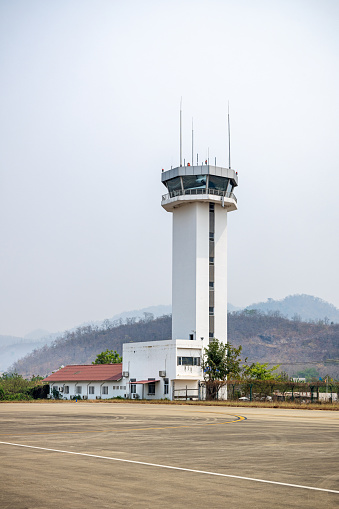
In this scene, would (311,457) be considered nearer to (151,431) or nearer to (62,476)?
(62,476)

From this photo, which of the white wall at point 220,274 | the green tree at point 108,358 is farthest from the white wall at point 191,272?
the green tree at point 108,358

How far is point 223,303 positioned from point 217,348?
757 cm

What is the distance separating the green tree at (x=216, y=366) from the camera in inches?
2697

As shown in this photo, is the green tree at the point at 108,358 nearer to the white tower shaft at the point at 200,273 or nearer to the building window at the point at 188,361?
the white tower shaft at the point at 200,273

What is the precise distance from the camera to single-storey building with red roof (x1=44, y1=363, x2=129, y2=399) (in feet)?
252

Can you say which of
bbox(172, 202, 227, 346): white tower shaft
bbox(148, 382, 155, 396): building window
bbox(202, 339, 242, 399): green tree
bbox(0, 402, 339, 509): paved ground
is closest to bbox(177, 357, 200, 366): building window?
bbox(202, 339, 242, 399): green tree

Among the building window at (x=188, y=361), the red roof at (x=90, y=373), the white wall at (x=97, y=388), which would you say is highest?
the building window at (x=188, y=361)

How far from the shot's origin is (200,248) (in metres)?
75.2

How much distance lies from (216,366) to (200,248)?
14482mm

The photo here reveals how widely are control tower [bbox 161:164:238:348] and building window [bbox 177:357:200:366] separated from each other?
2.79m

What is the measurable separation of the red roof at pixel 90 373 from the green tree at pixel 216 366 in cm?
1256

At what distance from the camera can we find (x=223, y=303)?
76.2 metres

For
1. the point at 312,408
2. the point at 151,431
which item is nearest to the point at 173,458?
the point at 151,431

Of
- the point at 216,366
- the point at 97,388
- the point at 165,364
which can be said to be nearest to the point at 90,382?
the point at 97,388
